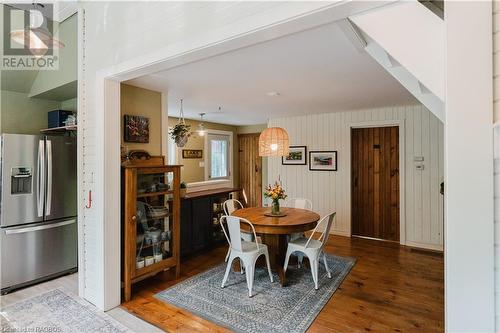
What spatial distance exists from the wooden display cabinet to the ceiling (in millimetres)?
1112

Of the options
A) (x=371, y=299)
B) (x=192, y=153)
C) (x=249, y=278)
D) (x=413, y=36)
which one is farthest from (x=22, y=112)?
(x=371, y=299)

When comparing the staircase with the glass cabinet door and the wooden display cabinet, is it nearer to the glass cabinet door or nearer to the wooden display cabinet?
the wooden display cabinet

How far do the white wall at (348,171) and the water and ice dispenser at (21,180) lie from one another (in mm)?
4184

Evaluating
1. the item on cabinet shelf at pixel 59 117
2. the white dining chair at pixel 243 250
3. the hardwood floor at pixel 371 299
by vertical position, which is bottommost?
the hardwood floor at pixel 371 299

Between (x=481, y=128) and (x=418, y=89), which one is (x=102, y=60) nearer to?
(x=418, y=89)

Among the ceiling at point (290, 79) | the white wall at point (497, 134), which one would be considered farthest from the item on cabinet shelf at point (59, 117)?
the white wall at point (497, 134)

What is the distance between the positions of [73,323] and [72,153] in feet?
6.71

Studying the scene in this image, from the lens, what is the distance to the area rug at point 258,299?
7.82 feet

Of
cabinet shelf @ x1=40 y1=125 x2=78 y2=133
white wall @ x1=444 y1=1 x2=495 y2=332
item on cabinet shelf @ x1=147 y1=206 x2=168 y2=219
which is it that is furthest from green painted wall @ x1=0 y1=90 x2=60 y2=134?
white wall @ x1=444 y1=1 x2=495 y2=332

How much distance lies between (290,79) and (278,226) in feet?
5.42

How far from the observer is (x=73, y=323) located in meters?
2.37

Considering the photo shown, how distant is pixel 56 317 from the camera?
2463 mm

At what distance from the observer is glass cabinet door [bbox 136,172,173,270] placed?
119 inches

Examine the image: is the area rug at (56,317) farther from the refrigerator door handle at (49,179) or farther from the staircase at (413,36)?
the staircase at (413,36)
